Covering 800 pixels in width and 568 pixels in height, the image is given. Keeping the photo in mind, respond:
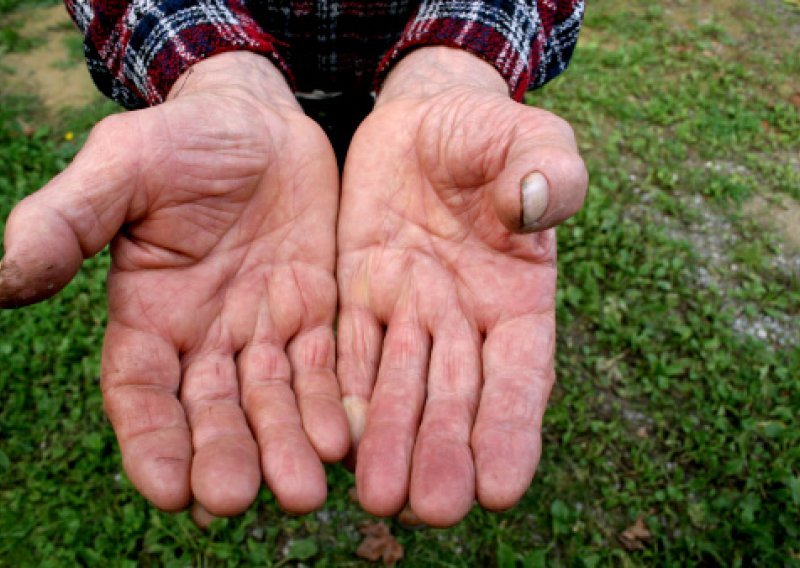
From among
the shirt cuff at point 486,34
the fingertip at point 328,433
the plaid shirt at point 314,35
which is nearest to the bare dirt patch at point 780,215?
the plaid shirt at point 314,35

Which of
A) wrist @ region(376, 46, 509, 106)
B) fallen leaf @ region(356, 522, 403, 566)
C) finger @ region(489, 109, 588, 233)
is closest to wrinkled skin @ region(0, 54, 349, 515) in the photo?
wrist @ region(376, 46, 509, 106)

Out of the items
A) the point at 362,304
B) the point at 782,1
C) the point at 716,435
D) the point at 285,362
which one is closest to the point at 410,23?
the point at 362,304

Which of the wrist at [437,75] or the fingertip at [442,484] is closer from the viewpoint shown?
the fingertip at [442,484]

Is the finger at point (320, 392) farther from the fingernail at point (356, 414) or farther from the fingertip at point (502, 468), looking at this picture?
the fingertip at point (502, 468)

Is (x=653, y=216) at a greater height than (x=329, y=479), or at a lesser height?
greater

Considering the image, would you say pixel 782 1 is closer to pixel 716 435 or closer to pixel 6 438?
pixel 716 435

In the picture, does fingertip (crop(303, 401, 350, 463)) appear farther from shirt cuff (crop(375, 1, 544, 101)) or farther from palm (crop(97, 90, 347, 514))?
shirt cuff (crop(375, 1, 544, 101))
